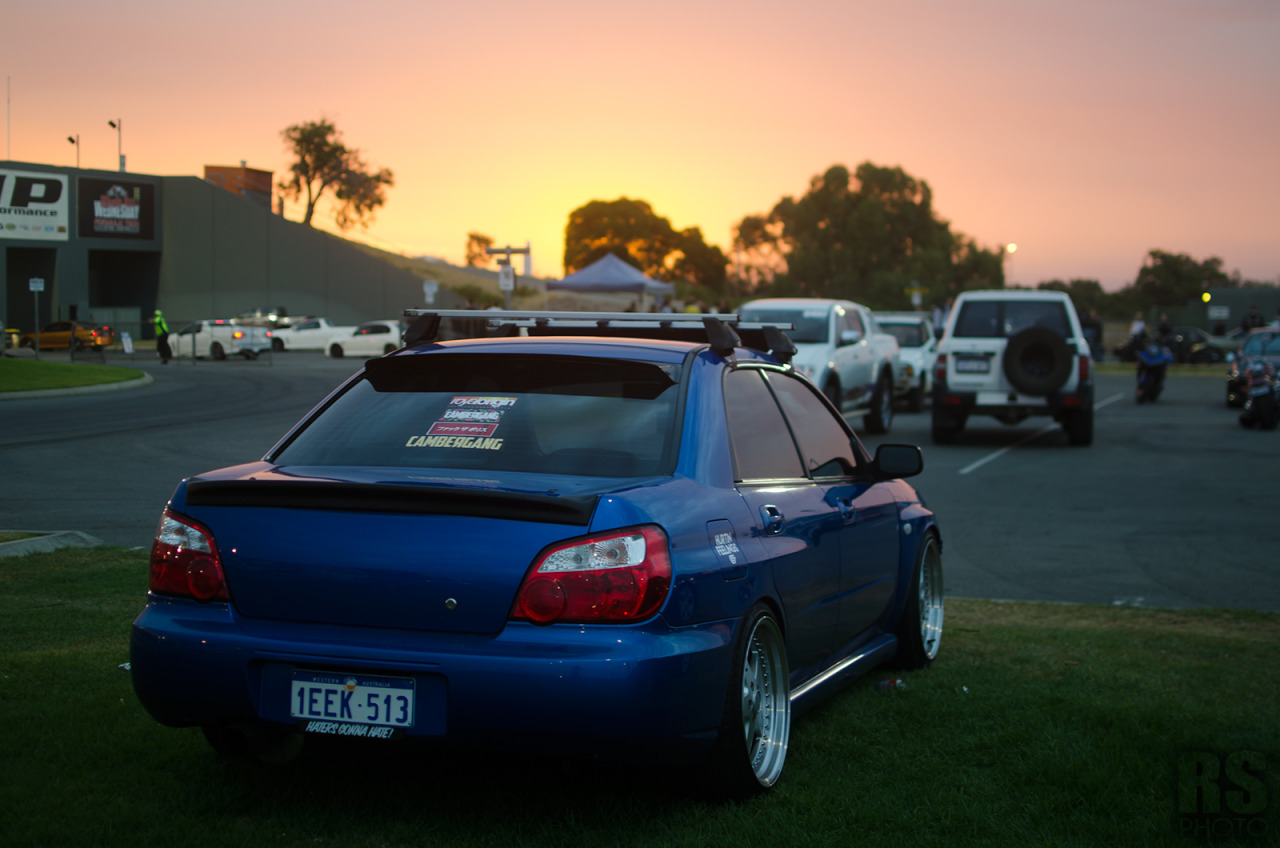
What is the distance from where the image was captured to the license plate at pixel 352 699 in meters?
3.47

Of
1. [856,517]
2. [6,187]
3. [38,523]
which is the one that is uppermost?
[6,187]

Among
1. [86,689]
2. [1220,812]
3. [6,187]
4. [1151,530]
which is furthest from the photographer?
[6,187]

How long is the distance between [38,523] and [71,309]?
50001 mm

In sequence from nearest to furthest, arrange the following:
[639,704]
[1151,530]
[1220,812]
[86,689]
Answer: [639,704], [1220,812], [86,689], [1151,530]

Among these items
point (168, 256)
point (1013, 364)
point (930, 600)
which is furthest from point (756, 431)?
point (168, 256)

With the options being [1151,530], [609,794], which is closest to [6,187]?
[1151,530]

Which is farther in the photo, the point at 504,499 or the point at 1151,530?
the point at 1151,530

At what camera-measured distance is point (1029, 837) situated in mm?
3760

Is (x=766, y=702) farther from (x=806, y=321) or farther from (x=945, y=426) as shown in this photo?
(x=945, y=426)

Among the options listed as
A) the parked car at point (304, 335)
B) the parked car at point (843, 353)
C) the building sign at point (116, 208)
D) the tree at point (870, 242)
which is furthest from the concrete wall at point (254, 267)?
the parked car at point (843, 353)

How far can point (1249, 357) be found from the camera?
24844mm

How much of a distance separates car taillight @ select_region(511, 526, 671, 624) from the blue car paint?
3cm

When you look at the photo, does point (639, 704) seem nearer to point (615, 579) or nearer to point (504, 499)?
point (615, 579)

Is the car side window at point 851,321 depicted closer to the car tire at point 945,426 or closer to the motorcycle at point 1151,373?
the car tire at point 945,426
